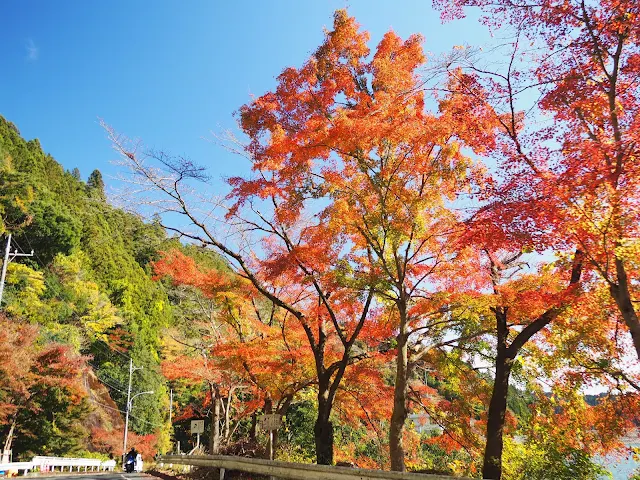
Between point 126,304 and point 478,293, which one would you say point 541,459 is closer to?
point 478,293

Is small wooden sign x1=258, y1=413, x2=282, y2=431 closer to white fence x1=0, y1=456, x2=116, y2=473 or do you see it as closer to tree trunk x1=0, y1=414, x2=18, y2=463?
white fence x1=0, y1=456, x2=116, y2=473

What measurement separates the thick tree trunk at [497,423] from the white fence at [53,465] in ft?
57.0

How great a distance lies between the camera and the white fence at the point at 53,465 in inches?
732

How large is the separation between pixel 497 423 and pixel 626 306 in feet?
16.9

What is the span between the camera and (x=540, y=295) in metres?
9.83

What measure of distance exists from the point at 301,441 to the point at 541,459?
25.2 metres

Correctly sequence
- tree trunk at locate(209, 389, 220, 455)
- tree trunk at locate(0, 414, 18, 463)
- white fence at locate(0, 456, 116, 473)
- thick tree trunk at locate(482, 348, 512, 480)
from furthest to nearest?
tree trunk at locate(0, 414, 18, 463) < white fence at locate(0, 456, 116, 473) < tree trunk at locate(209, 389, 220, 455) < thick tree trunk at locate(482, 348, 512, 480)

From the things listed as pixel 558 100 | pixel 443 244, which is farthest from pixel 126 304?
pixel 558 100

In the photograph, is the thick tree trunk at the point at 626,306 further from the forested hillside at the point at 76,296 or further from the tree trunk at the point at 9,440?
the tree trunk at the point at 9,440

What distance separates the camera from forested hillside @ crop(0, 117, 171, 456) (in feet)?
108

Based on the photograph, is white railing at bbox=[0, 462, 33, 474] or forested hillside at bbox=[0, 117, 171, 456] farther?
forested hillside at bbox=[0, 117, 171, 456]

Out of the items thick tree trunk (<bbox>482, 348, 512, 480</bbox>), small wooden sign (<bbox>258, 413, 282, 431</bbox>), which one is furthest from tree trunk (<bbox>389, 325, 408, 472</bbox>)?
small wooden sign (<bbox>258, 413, 282, 431</bbox>)

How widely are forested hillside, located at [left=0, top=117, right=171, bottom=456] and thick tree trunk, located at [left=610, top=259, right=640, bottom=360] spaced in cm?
2445

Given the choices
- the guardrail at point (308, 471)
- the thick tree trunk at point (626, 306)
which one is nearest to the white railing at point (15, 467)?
the guardrail at point (308, 471)
